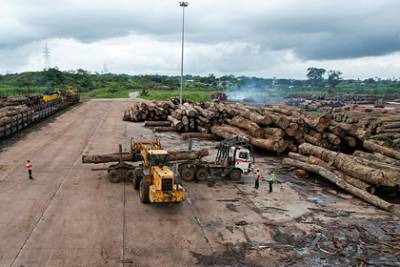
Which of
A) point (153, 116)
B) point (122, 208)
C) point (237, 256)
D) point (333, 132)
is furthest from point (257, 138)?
point (153, 116)

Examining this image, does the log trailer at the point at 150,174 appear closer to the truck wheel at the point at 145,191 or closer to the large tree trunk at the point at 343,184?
the truck wheel at the point at 145,191

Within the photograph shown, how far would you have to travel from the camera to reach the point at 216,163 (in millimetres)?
18953

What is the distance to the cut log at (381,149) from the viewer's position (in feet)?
68.0

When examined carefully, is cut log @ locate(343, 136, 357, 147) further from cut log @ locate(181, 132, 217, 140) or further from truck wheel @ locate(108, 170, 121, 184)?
truck wheel @ locate(108, 170, 121, 184)

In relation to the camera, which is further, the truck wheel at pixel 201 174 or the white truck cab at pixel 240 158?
the white truck cab at pixel 240 158

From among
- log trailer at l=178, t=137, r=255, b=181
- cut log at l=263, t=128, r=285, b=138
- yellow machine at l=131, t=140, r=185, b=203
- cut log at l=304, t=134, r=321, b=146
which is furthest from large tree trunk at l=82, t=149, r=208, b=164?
cut log at l=304, t=134, r=321, b=146

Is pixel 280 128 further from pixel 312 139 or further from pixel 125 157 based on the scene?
pixel 125 157

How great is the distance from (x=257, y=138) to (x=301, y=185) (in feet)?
23.5

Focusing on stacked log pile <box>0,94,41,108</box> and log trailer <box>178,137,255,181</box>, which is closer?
log trailer <box>178,137,255,181</box>

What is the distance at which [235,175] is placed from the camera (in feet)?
60.0

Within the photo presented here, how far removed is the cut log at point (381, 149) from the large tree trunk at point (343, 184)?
5.57m

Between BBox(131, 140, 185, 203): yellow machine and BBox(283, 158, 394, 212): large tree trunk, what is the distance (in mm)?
7872

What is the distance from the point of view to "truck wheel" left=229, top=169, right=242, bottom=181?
18.2m

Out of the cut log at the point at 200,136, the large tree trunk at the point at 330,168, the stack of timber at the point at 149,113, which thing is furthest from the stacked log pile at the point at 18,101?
the large tree trunk at the point at 330,168
